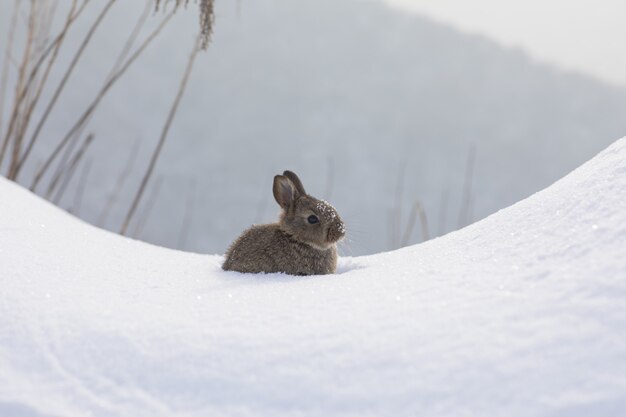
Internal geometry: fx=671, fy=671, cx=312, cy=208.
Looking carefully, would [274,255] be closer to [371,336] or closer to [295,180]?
[295,180]

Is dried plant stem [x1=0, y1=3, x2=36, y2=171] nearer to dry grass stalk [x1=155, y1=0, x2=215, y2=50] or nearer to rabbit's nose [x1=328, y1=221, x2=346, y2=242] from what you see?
dry grass stalk [x1=155, y1=0, x2=215, y2=50]

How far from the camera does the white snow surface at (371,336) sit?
91 centimetres

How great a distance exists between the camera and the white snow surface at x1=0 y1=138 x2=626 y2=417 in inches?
35.8

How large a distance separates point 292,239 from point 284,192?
16 cm

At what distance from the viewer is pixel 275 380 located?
39.0 inches

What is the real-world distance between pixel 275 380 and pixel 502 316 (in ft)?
1.17

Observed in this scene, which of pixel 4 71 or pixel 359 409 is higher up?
pixel 4 71

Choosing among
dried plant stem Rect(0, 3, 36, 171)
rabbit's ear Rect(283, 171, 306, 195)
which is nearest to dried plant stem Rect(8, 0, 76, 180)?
dried plant stem Rect(0, 3, 36, 171)

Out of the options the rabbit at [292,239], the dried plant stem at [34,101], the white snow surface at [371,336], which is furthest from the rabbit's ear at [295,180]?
the dried plant stem at [34,101]

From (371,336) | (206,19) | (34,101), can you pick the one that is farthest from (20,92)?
(371,336)

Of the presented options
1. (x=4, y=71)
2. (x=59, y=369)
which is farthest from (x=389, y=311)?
(x=4, y=71)

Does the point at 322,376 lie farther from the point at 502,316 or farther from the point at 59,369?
the point at 59,369

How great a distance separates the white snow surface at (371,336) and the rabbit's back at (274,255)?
420 mm

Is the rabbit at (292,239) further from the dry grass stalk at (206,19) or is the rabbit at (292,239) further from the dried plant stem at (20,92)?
the dried plant stem at (20,92)
